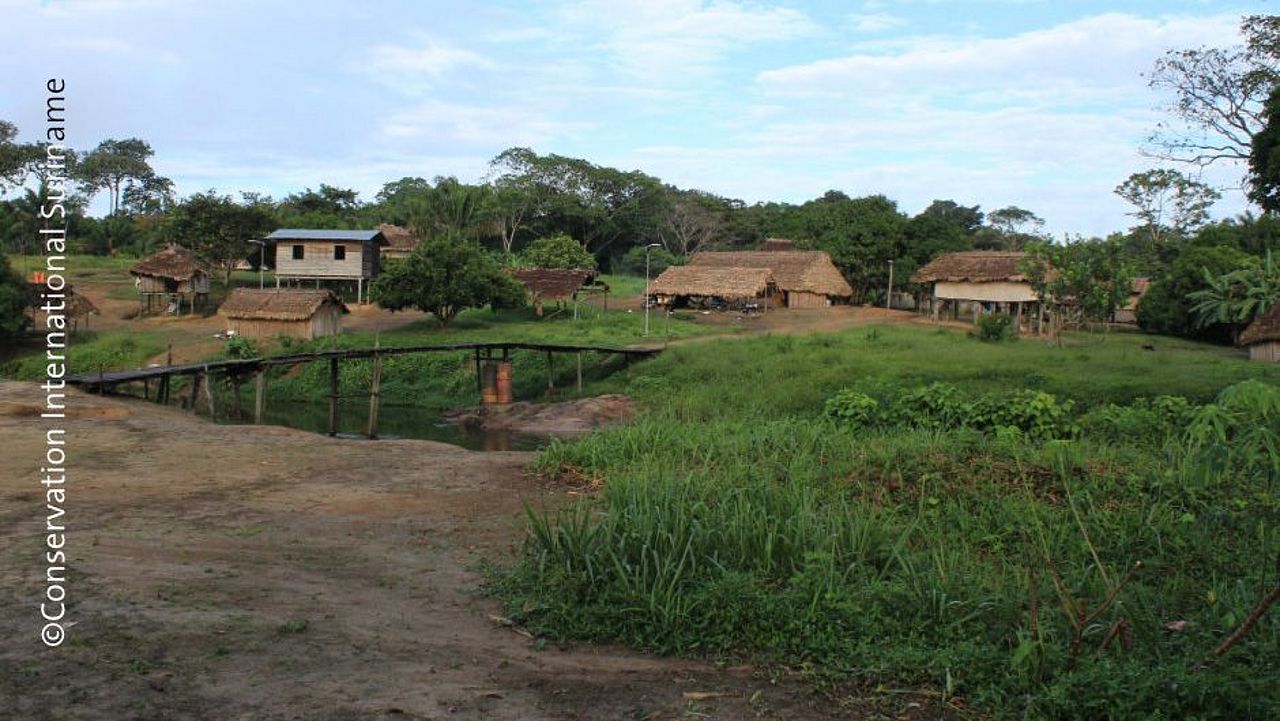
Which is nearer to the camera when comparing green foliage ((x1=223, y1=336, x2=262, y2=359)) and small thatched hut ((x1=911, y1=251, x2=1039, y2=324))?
green foliage ((x1=223, y1=336, x2=262, y2=359))

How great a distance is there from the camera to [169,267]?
141 ft

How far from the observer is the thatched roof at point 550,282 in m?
43.9

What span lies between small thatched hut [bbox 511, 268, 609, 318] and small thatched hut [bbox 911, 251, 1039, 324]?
15.9 metres

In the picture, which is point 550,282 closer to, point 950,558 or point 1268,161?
point 1268,161

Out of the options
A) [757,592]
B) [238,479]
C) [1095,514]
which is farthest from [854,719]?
[238,479]

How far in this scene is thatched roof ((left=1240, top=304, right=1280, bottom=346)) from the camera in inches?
A: 1139

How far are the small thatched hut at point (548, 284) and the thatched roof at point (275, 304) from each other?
29.7ft

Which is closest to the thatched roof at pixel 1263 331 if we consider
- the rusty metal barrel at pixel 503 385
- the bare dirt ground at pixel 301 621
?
the rusty metal barrel at pixel 503 385

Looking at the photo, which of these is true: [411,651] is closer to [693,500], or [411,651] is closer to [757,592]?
[757,592]

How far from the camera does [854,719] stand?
5.09 meters

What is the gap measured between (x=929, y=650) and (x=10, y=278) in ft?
121

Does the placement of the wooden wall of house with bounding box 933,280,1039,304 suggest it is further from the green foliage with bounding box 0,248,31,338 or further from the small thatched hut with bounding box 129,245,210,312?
the green foliage with bounding box 0,248,31,338

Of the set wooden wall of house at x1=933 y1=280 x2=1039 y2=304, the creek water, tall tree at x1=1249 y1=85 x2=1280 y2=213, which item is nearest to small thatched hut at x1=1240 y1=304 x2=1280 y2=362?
tall tree at x1=1249 y1=85 x2=1280 y2=213

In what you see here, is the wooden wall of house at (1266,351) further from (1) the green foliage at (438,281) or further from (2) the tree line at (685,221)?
(1) the green foliage at (438,281)
